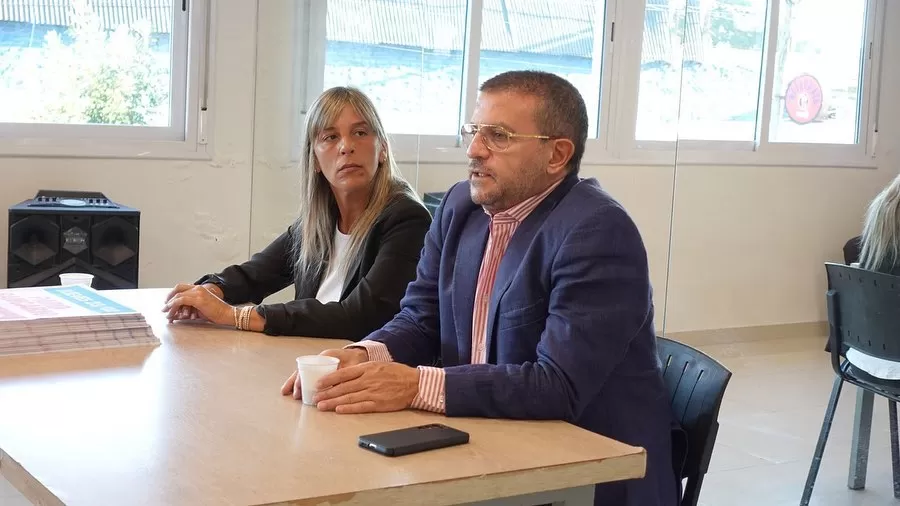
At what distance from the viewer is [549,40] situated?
3.71m

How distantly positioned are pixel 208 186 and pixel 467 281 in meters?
3.28

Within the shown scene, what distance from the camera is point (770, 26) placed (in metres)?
3.29

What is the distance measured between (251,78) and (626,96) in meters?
2.44

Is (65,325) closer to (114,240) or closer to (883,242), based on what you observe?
(883,242)

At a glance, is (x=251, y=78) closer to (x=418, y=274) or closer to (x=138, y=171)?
(x=138, y=171)

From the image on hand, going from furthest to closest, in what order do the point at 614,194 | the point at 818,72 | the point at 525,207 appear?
the point at 614,194, the point at 818,72, the point at 525,207

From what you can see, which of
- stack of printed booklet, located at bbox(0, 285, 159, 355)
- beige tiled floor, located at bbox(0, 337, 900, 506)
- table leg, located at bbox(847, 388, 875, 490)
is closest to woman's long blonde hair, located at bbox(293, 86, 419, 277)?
stack of printed booklet, located at bbox(0, 285, 159, 355)

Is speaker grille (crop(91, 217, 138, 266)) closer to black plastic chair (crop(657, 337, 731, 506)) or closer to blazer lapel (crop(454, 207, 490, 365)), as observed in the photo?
blazer lapel (crop(454, 207, 490, 365))

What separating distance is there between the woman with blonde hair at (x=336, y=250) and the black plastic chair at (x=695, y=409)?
0.76 m

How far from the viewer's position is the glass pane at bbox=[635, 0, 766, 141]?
3.36 metres

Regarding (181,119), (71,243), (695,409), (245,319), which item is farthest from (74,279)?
(181,119)

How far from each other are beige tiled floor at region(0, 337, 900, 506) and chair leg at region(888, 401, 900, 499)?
23mm

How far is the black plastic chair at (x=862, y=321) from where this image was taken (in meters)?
2.96

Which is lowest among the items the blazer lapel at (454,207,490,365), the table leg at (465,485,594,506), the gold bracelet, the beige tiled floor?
the beige tiled floor
